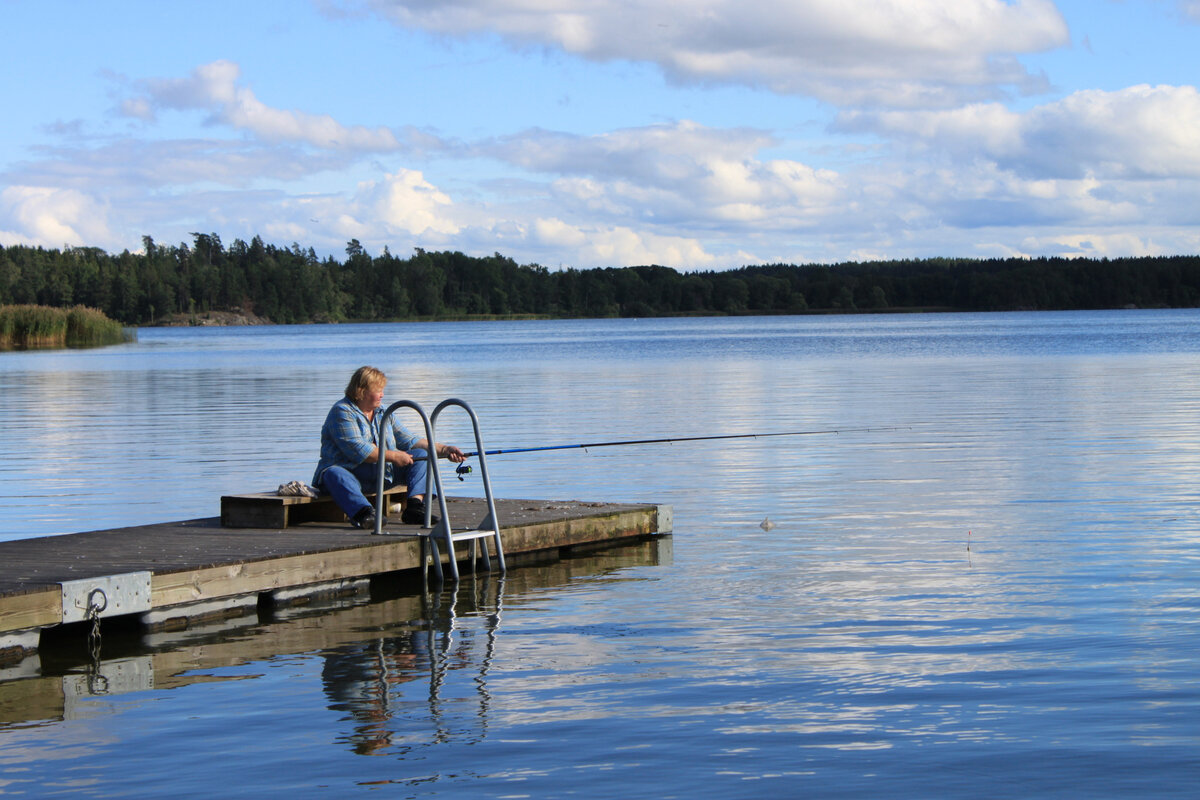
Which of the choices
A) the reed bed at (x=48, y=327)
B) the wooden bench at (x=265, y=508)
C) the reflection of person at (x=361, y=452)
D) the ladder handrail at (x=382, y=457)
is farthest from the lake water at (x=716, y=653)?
the reed bed at (x=48, y=327)

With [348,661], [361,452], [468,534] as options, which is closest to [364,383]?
[361,452]

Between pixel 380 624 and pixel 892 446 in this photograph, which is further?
pixel 892 446

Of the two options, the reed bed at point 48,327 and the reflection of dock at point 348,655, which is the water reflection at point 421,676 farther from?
the reed bed at point 48,327

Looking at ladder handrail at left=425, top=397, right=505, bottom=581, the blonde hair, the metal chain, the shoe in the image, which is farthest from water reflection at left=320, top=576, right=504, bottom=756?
the blonde hair

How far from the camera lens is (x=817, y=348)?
7581cm

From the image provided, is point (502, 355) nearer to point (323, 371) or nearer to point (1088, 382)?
point (323, 371)

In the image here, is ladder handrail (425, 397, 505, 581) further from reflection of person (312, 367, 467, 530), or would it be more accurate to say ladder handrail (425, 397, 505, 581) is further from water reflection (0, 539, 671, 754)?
water reflection (0, 539, 671, 754)

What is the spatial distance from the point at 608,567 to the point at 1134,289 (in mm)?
197400

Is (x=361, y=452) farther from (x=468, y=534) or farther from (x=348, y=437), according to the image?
(x=468, y=534)

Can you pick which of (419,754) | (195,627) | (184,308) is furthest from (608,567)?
(184,308)

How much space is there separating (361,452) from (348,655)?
2792 millimetres

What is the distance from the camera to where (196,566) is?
390 inches

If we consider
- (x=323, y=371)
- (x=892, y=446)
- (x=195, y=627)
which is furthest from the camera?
(x=323, y=371)

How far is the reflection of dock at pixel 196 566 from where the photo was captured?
9.02 m
